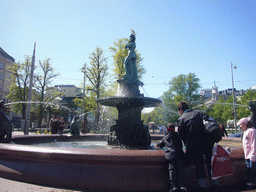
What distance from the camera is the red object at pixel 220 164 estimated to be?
3.51 meters

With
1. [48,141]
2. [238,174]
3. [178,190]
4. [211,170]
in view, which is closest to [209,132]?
[211,170]

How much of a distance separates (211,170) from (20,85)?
40.7 meters

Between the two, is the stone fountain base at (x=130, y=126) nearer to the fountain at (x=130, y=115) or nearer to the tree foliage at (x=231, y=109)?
the fountain at (x=130, y=115)

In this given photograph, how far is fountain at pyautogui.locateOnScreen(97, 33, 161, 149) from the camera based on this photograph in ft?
24.4

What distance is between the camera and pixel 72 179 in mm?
3959

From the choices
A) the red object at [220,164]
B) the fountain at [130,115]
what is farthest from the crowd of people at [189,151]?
the fountain at [130,115]

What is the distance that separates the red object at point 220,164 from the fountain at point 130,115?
385 centimetres

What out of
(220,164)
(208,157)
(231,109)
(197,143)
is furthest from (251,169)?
(231,109)

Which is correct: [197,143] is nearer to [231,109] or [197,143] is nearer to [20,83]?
[20,83]

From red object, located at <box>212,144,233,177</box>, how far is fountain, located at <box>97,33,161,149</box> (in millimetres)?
3850

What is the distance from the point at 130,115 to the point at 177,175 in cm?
467

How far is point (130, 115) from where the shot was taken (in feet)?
26.6

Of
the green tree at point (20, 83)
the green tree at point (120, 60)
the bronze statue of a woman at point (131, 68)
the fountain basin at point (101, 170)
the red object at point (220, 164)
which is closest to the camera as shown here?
the red object at point (220, 164)

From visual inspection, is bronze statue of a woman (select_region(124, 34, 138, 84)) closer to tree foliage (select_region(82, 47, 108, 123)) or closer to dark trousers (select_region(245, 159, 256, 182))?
dark trousers (select_region(245, 159, 256, 182))
